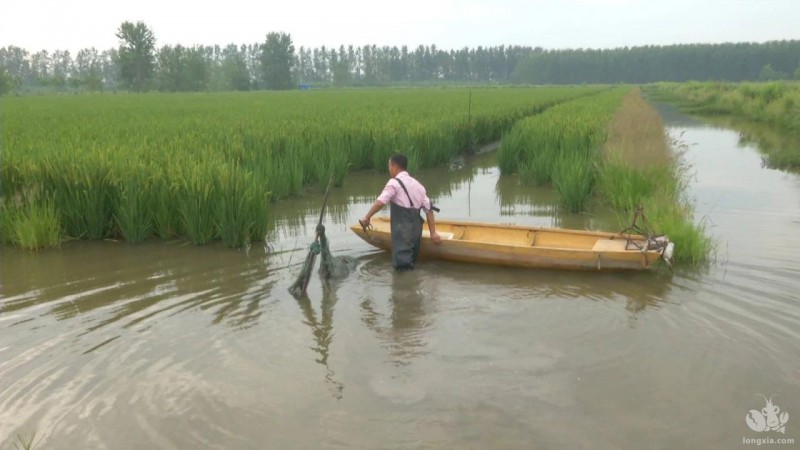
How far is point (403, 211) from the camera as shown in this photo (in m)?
6.22

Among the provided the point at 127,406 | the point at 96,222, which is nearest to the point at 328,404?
the point at 127,406

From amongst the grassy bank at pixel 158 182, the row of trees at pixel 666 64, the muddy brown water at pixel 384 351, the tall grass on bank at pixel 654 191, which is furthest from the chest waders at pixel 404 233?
the row of trees at pixel 666 64

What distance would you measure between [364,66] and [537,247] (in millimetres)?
128847

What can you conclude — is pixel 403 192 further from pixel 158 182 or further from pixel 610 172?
pixel 610 172

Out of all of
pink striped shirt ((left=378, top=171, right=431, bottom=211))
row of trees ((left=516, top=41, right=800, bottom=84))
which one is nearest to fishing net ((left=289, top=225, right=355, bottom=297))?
pink striped shirt ((left=378, top=171, right=431, bottom=211))

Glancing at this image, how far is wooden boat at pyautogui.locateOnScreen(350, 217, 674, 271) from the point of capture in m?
5.82

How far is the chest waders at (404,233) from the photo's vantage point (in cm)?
622

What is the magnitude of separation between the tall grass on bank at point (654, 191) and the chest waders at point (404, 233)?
250 cm

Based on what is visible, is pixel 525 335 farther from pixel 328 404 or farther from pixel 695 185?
pixel 695 185

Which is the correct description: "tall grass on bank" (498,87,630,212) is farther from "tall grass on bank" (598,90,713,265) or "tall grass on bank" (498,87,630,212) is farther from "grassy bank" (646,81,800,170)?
"grassy bank" (646,81,800,170)

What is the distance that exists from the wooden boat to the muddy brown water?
138 mm

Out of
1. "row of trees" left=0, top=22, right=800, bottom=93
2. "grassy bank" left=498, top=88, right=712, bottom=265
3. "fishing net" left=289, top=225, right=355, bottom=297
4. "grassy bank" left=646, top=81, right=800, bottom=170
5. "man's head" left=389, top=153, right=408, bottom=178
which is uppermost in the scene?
"row of trees" left=0, top=22, right=800, bottom=93

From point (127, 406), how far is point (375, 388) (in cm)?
146

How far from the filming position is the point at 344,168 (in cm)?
1124
